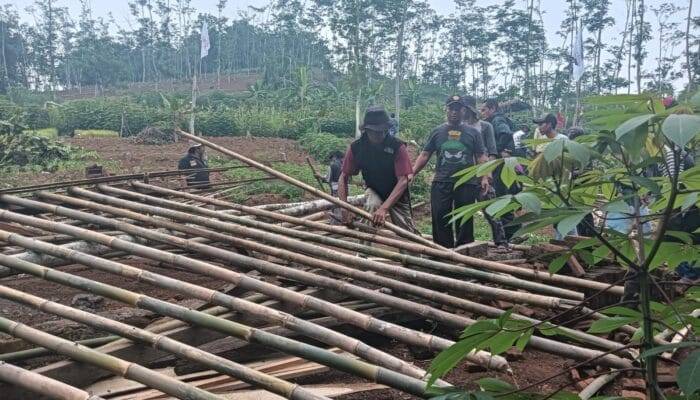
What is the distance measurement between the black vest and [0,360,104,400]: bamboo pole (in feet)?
10.6

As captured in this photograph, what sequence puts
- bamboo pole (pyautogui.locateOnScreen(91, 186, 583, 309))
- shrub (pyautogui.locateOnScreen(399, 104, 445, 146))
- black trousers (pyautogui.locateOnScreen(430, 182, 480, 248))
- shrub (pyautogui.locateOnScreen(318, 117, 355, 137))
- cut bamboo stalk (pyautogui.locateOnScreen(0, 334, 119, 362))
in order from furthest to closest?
1. shrub (pyautogui.locateOnScreen(318, 117, 355, 137))
2. shrub (pyautogui.locateOnScreen(399, 104, 445, 146))
3. black trousers (pyautogui.locateOnScreen(430, 182, 480, 248))
4. bamboo pole (pyautogui.locateOnScreen(91, 186, 583, 309))
5. cut bamboo stalk (pyautogui.locateOnScreen(0, 334, 119, 362))

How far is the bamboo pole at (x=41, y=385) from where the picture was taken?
64.5 inches

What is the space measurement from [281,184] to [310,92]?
21.0 m

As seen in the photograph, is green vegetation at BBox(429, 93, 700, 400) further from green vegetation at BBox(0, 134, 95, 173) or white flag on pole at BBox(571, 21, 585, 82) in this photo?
green vegetation at BBox(0, 134, 95, 173)

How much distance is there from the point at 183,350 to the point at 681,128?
1.60 m

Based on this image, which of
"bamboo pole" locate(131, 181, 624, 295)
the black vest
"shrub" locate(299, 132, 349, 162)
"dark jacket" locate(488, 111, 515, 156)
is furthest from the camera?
"shrub" locate(299, 132, 349, 162)

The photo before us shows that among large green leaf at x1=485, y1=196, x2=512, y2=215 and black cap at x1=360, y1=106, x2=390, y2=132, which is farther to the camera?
black cap at x1=360, y1=106, x2=390, y2=132

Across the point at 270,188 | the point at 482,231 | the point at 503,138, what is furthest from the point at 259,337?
the point at 270,188

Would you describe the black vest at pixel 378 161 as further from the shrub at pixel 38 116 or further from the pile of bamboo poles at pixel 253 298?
the shrub at pixel 38 116

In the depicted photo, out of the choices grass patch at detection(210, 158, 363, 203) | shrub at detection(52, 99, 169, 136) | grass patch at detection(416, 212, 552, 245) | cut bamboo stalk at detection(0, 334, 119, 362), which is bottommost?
grass patch at detection(416, 212, 552, 245)

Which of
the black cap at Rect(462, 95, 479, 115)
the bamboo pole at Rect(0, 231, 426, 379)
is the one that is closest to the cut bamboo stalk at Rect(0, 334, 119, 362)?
the bamboo pole at Rect(0, 231, 426, 379)

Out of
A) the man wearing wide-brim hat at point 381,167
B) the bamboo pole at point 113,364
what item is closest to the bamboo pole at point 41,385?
the bamboo pole at point 113,364

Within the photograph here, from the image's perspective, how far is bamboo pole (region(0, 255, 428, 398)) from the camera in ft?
5.74

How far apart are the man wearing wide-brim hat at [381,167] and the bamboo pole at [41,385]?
2.86 m
